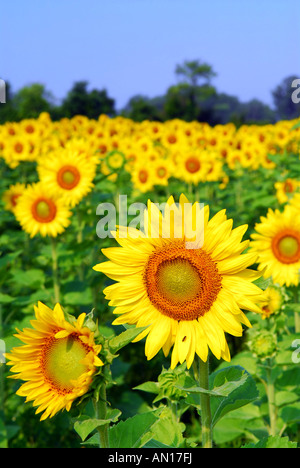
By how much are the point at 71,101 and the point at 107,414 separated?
21.9 m

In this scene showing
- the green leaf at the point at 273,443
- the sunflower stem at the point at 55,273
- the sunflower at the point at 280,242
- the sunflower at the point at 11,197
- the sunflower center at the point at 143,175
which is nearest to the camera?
the green leaf at the point at 273,443

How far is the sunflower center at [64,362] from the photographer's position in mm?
1392

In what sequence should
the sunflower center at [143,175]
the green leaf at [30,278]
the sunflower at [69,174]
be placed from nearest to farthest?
the green leaf at [30,278] < the sunflower at [69,174] < the sunflower center at [143,175]

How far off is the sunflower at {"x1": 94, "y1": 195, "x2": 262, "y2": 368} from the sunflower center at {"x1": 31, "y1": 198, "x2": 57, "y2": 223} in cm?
263

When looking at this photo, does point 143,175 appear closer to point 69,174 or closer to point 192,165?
point 192,165

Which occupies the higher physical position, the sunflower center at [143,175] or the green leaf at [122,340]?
the sunflower center at [143,175]

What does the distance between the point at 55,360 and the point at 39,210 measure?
2.85 metres

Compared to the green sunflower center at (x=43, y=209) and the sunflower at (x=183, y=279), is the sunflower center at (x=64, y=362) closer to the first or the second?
the sunflower at (x=183, y=279)

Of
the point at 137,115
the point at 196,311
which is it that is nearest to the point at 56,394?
Result: the point at 196,311

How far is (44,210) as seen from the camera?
4.18 meters

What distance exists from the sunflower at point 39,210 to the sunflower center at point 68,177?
141 mm

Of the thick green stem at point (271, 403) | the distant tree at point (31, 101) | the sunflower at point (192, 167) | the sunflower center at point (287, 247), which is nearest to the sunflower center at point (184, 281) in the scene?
the thick green stem at point (271, 403)

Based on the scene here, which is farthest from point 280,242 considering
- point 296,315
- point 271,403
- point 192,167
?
point 192,167

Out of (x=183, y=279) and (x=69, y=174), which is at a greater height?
(x=69, y=174)
